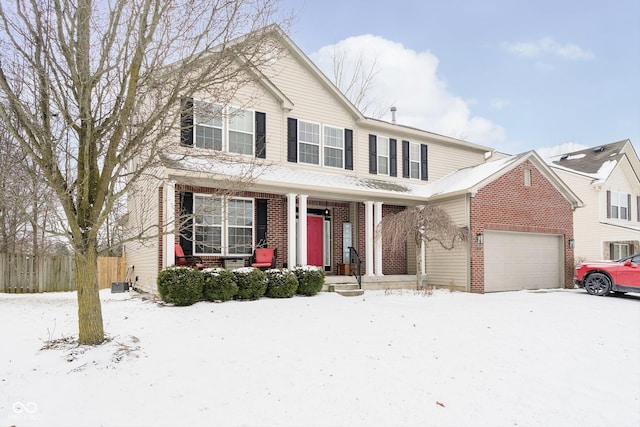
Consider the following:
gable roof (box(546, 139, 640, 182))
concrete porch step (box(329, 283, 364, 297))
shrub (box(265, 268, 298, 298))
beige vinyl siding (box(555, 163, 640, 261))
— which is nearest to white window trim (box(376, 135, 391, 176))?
concrete porch step (box(329, 283, 364, 297))

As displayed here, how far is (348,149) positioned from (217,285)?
7281 mm

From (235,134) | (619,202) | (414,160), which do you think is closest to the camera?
(235,134)

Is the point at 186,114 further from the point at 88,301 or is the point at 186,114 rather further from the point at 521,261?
the point at 521,261

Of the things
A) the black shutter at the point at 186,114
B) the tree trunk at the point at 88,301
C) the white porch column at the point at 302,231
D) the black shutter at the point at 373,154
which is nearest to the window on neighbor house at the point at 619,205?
the black shutter at the point at 373,154

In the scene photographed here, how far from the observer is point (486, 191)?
13836mm

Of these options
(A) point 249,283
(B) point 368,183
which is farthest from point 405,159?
(A) point 249,283

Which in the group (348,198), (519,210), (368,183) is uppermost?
(368,183)

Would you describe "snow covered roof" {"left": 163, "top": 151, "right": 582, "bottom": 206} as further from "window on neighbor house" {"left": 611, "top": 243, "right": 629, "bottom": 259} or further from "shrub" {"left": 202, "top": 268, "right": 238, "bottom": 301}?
"window on neighbor house" {"left": 611, "top": 243, "right": 629, "bottom": 259}

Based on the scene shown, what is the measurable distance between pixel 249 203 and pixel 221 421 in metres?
8.76

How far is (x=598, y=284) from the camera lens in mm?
13242

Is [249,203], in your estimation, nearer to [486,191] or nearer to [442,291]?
[442,291]

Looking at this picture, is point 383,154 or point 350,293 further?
point 383,154

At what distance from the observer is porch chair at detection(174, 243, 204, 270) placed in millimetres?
10539

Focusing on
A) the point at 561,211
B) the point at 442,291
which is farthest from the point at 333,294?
the point at 561,211
